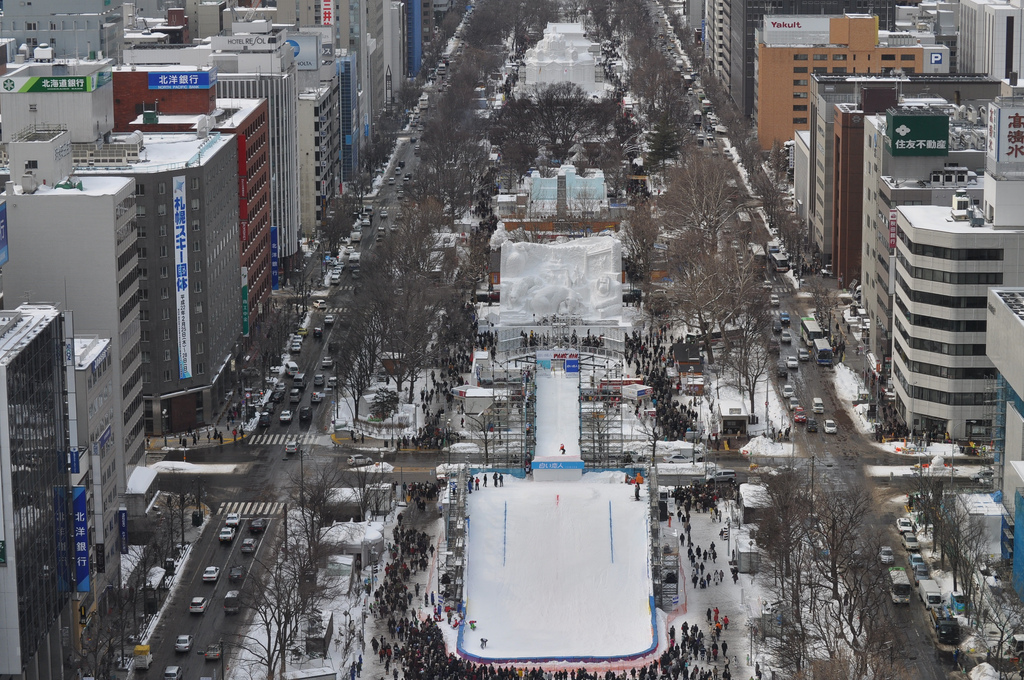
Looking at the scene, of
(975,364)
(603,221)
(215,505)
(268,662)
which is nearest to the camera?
(268,662)

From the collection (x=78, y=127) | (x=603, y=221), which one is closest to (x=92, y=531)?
(x=78, y=127)

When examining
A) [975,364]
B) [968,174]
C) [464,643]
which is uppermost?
[968,174]

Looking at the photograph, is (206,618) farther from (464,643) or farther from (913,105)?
(913,105)

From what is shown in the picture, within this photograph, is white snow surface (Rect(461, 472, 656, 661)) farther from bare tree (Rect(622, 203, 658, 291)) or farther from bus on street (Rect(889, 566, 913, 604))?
bare tree (Rect(622, 203, 658, 291))

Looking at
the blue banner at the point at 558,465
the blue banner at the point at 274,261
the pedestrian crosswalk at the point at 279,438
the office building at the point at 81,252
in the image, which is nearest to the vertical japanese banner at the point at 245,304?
the pedestrian crosswalk at the point at 279,438

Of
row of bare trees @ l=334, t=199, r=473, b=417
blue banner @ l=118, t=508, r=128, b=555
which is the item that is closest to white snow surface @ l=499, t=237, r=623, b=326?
row of bare trees @ l=334, t=199, r=473, b=417

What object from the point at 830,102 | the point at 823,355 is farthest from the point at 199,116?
the point at 830,102
